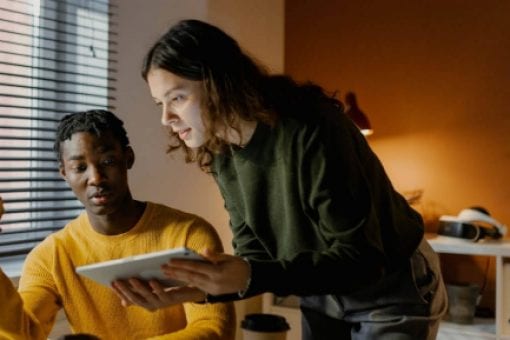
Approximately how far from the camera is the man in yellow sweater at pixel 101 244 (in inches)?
57.1

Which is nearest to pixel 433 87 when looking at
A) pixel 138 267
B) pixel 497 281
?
pixel 497 281

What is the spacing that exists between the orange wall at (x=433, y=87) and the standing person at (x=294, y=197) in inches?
68.1

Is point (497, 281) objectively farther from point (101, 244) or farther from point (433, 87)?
point (101, 244)

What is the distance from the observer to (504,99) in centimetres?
278

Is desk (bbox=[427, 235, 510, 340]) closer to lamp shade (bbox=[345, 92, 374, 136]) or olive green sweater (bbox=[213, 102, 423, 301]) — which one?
lamp shade (bbox=[345, 92, 374, 136])

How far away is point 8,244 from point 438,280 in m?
1.32

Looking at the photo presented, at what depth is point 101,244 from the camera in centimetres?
150

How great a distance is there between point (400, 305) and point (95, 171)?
76 cm

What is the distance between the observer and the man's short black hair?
4.84 ft

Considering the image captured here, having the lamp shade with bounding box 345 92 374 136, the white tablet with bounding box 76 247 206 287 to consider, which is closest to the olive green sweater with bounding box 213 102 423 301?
the white tablet with bounding box 76 247 206 287

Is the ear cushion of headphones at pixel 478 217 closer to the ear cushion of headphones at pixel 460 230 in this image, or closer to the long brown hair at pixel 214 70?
the ear cushion of headphones at pixel 460 230

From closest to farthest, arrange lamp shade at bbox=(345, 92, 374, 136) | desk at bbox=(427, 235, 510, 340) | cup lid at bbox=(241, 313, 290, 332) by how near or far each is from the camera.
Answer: cup lid at bbox=(241, 313, 290, 332) < desk at bbox=(427, 235, 510, 340) < lamp shade at bbox=(345, 92, 374, 136)

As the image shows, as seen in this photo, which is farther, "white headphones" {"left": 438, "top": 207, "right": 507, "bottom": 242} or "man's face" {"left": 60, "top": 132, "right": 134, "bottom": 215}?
"white headphones" {"left": 438, "top": 207, "right": 507, "bottom": 242}

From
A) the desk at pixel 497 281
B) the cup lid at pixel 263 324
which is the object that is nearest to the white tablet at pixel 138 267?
the cup lid at pixel 263 324
